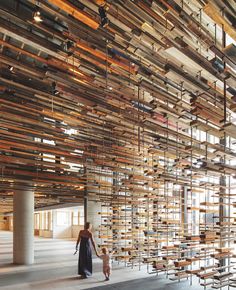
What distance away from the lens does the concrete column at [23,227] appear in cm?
1040

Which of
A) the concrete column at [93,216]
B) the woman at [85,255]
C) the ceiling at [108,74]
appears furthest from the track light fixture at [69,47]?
the concrete column at [93,216]

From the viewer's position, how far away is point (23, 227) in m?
10.4

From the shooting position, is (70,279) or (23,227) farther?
(23,227)

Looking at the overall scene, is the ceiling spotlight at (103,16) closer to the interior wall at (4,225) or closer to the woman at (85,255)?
the woman at (85,255)

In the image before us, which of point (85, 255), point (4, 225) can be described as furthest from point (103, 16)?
point (4, 225)

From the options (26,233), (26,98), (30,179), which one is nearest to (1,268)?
(26,233)

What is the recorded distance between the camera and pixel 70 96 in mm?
5195

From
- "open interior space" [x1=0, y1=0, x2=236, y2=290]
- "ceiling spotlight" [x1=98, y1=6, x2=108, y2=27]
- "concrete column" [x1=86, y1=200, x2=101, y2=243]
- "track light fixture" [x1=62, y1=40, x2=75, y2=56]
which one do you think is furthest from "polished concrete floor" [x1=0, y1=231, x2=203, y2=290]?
"ceiling spotlight" [x1=98, y1=6, x2=108, y2=27]

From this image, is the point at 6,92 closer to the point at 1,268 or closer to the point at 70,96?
the point at 70,96

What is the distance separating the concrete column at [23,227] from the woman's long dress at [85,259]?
245 cm

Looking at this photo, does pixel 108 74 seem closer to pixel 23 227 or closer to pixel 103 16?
pixel 103 16

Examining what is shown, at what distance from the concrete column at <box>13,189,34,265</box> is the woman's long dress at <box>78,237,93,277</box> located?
8.03ft

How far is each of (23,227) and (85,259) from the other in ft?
9.36

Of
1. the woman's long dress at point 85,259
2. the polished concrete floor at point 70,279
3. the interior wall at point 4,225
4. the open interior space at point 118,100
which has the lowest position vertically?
the interior wall at point 4,225
